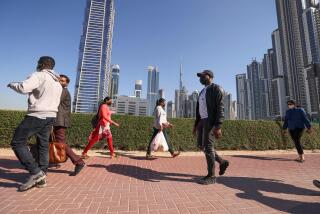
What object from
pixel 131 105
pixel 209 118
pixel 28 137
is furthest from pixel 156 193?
pixel 131 105

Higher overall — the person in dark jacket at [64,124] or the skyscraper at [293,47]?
the skyscraper at [293,47]

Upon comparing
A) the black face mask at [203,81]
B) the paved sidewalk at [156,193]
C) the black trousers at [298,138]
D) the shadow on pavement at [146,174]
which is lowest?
the paved sidewalk at [156,193]

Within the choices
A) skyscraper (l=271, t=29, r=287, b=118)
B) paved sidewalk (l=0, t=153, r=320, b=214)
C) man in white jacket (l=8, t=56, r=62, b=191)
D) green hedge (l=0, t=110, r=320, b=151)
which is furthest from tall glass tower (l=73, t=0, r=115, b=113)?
man in white jacket (l=8, t=56, r=62, b=191)

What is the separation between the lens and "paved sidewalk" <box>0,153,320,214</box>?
2.68 metres

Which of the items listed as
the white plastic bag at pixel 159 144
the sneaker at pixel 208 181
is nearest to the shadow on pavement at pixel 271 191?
the sneaker at pixel 208 181

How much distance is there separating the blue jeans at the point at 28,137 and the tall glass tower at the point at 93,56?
6711 inches

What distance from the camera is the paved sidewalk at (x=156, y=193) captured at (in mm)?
2676

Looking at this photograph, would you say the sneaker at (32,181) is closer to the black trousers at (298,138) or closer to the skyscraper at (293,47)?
the black trousers at (298,138)

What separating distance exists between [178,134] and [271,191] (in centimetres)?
531

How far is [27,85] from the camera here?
3141mm

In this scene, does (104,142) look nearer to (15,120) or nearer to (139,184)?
(15,120)

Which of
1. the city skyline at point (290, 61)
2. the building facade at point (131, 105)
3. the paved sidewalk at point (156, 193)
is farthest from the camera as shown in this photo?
the building facade at point (131, 105)

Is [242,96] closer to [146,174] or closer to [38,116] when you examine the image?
[146,174]

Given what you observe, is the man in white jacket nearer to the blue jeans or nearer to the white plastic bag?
the blue jeans
